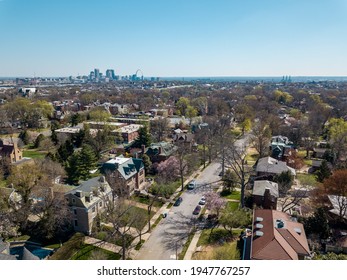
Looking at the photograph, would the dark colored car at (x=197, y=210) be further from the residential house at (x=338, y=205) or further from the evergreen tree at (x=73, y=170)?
the evergreen tree at (x=73, y=170)

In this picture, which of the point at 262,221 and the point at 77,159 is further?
the point at 77,159

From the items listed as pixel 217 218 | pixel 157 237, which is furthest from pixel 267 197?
pixel 157 237

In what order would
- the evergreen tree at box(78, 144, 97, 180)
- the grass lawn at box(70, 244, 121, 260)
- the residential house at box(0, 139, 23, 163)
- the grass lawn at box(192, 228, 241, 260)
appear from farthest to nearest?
the residential house at box(0, 139, 23, 163) < the evergreen tree at box(78, 144, 97, 180) < the grass lawn at box(70, 244, 121, 260) < the grass lawn at box(192, 228, 241, 260)

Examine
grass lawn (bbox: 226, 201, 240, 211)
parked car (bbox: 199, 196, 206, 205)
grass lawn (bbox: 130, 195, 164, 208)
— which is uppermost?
parked car (bbox: 199, 196, 206, 205)

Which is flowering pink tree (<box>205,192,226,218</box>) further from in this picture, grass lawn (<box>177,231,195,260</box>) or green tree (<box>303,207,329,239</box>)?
green tree (<box>303,207,329,239</box>)

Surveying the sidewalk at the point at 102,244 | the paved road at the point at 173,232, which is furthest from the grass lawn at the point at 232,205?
the sidewalk at the point at 102,244

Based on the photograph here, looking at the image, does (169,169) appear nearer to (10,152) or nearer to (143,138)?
(143,138)

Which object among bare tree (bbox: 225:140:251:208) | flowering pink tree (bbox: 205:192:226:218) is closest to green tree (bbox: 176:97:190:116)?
bare tree (bbox: 225:140:251:208)
